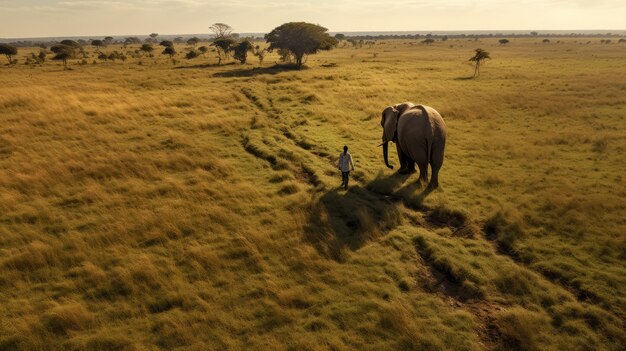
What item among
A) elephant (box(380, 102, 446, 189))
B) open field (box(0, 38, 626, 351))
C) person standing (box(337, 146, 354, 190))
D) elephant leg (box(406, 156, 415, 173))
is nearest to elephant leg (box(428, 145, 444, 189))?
elephant (box(380, 102, 446, 189))

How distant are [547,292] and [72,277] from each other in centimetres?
1109

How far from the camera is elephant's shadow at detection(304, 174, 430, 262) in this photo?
1113 centimetres

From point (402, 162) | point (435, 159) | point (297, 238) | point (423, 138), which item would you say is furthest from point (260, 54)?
point (297, 238)

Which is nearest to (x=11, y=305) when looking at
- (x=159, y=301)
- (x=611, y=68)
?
(x=159, y=301)

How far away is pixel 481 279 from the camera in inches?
378

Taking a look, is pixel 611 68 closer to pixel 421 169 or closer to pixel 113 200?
pixel 421 169

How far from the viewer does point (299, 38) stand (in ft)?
196

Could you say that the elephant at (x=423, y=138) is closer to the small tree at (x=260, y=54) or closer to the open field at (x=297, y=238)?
the open field at (x=297, y=238)

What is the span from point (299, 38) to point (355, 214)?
170ft

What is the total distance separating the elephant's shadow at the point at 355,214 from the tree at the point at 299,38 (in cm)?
4717

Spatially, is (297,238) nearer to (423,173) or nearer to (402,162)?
(423,173)

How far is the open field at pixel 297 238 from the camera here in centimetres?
808

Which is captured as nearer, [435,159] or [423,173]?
[435,159]

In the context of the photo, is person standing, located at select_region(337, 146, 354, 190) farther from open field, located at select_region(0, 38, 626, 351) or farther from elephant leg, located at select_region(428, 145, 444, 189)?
elephant leg, located at select_region(428, 145, 444, 189)
